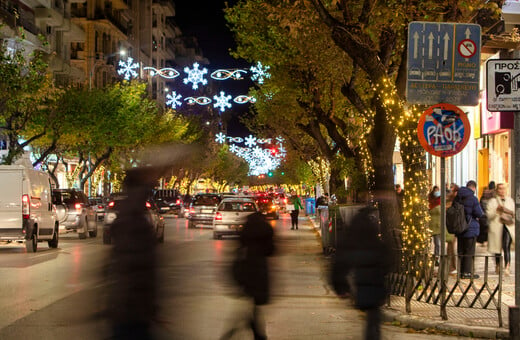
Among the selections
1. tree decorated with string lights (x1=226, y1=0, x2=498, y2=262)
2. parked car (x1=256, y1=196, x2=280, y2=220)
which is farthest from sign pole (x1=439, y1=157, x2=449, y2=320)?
parked car (x1=256, y1=196, x2=280, y2=220)

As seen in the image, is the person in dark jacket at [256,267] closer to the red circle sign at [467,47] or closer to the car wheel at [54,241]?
the red circle sign at [467,47]

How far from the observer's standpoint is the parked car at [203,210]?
1515 inches

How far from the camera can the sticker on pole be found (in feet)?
37.6

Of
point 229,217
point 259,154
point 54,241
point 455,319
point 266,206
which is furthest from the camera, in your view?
point 259,154

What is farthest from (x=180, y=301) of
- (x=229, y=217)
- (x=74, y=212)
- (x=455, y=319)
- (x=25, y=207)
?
(x=74, y=212)

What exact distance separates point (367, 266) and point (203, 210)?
3165 centimetres

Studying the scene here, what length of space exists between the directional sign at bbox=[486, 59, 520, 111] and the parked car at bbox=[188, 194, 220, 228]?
28831mm

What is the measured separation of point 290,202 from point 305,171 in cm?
2887

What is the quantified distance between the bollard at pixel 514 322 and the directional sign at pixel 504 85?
94.3 inches

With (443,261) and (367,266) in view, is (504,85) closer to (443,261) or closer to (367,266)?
(443,261)

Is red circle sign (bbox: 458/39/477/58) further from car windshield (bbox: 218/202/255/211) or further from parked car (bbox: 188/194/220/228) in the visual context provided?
parked car (bbox: 188/194/220/228)

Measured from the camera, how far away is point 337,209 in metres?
20.4

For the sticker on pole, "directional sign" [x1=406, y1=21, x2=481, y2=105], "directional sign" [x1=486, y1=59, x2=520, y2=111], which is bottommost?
the sticker on pole

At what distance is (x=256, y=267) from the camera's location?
7.94 m
